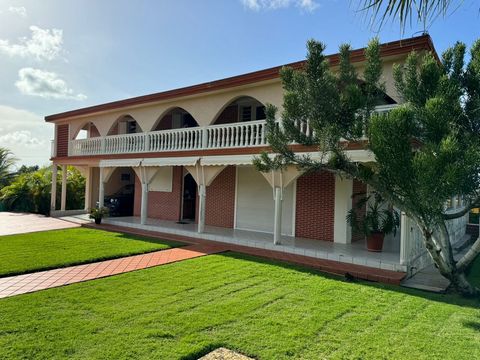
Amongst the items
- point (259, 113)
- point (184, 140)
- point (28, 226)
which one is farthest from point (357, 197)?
point (28, 226)

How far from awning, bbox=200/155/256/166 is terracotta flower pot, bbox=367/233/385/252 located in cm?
436

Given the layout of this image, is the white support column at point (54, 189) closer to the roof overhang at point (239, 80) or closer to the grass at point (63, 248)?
the roof overhang at point (239, 80)

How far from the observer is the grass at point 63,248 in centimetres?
841

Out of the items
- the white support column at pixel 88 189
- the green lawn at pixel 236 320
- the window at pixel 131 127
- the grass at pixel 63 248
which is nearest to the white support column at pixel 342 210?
the green lawn at pixel 236 320

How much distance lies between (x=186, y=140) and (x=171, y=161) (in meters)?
1.09

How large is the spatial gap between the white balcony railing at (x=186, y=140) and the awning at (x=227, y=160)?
0.42 m

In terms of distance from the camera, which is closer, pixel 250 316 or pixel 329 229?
pixel 250 316

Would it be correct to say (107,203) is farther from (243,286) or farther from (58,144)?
(243,286)

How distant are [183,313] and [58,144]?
67.5 feet

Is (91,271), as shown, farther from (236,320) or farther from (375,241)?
(375,241)

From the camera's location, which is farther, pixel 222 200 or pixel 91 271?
pixel 222 200

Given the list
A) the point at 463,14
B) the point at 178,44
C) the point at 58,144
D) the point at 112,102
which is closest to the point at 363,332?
the point at 463,14

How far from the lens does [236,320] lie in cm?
514

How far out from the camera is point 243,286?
690 centimetres
